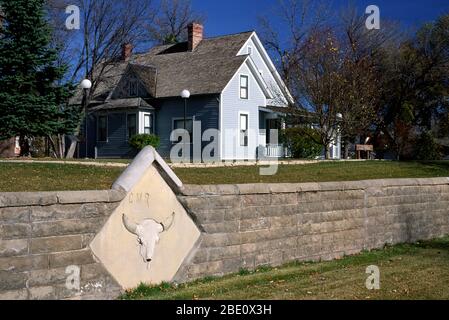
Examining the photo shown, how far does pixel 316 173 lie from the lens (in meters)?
16.9

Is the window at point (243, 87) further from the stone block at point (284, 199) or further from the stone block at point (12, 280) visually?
the stone block at point (12, 280)

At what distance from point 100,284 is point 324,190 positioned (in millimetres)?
4415

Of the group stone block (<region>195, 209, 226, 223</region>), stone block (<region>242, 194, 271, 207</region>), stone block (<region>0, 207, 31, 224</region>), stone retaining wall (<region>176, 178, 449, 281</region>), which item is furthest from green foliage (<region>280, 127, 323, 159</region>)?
stone block (<region>0, 207, 31, 224</region>)

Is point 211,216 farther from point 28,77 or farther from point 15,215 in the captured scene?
point 28,77

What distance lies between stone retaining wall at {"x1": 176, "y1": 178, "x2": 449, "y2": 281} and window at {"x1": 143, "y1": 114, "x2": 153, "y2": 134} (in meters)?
20.5

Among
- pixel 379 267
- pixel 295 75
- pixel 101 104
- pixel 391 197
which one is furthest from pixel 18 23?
pixel 379 267

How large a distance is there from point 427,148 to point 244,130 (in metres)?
13.7

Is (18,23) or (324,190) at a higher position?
(18,23)

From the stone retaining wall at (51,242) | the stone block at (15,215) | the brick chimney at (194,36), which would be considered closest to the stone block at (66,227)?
the stone retaining wall at (51,242)

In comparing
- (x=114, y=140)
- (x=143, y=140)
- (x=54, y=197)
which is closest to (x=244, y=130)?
(x=143, y=140)

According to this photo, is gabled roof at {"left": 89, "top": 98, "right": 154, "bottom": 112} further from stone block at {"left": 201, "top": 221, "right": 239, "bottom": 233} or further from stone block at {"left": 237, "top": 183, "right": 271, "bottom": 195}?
stone block at {"left": 201, "top": 221, "right": 239, "bottom": 233}

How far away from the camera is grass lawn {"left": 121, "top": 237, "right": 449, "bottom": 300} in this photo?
666 cm
